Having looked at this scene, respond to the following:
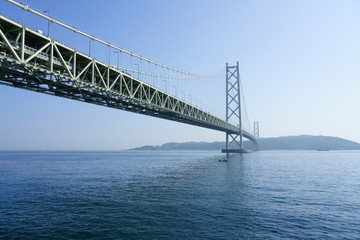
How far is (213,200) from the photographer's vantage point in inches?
841

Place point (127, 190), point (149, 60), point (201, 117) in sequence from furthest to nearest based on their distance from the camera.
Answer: point (201, 117), point (149, 60), point (127, 190)

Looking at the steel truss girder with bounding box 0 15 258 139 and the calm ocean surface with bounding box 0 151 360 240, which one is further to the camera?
the steel truss girder with bounding box 0 15 258 139

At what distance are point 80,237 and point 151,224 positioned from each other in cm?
415

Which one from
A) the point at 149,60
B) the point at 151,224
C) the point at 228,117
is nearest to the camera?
the point at 151,224

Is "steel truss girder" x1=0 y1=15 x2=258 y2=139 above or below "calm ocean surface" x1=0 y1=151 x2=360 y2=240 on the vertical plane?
above

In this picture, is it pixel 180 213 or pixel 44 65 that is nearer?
pixel 180 213

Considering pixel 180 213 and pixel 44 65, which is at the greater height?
pixel 44 65

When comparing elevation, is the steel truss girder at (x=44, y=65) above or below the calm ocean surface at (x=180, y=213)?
above

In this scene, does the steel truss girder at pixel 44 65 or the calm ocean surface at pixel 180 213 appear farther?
the steel truss girder at pixel 44 65

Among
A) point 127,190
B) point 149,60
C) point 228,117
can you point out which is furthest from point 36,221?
point 228,117

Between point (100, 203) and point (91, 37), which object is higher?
point (91, 37)

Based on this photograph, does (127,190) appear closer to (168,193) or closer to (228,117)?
(168,193)

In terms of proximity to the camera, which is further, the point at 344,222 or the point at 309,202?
the point at 309,202

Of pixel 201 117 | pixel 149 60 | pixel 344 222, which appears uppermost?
pixel 149 60
